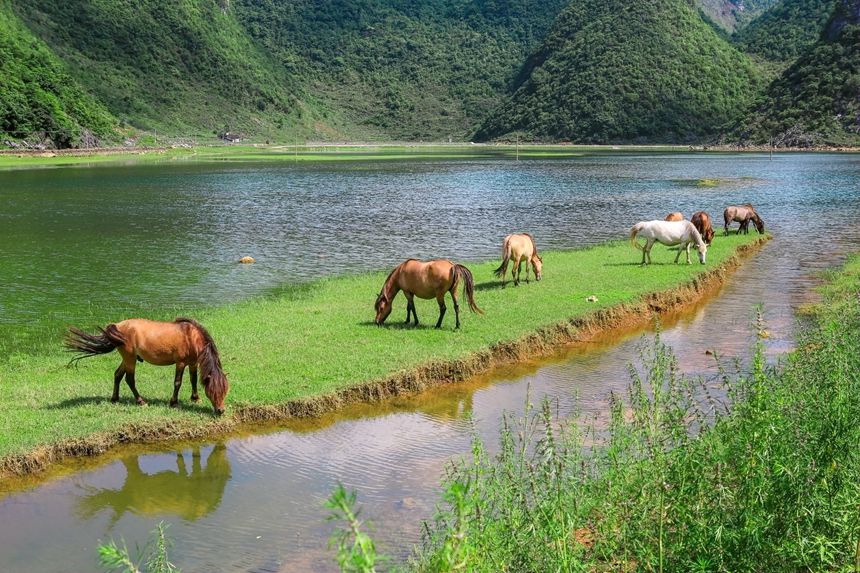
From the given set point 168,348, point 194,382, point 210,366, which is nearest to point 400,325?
point 194,382

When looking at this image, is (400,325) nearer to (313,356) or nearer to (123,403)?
(313,356)

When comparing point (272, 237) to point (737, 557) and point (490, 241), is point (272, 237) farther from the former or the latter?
point (737, 557)

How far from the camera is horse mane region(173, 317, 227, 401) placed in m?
12.2

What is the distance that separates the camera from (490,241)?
34.9 meters

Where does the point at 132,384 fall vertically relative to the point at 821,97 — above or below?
below

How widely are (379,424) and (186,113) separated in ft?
639

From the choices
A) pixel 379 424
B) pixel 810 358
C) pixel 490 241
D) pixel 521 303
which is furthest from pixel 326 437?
pixel 490 241

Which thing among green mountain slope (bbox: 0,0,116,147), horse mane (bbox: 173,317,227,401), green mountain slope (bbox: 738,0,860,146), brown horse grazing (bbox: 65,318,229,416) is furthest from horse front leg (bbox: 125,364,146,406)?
green mountain slope (bbox: 738,0,860,146)

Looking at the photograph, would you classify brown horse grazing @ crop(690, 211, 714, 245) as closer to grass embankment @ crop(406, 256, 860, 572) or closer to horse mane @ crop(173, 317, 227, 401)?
horse mane @ crop(173, 317, 227, 401)

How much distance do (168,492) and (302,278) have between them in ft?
51.3

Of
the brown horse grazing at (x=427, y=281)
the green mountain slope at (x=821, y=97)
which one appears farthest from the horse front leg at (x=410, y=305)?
the green mountain slope at (x=821, y=97)

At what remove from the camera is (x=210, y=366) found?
12.2m

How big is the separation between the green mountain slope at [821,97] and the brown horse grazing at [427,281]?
154869 millimetres

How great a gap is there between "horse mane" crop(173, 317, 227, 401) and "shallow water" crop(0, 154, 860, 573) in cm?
83
